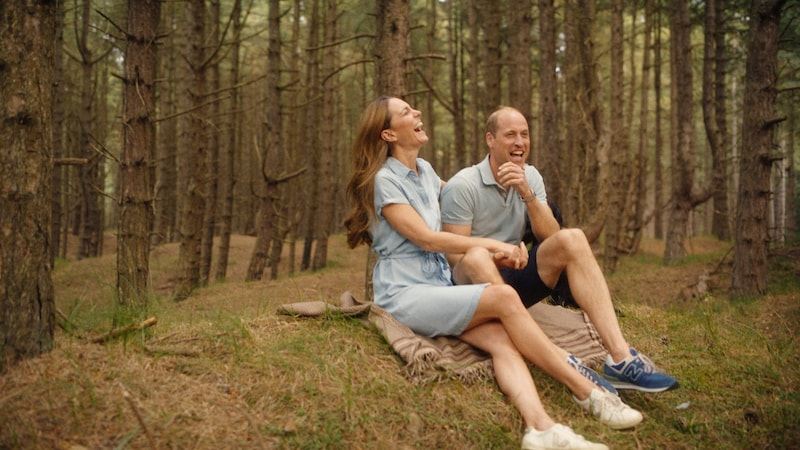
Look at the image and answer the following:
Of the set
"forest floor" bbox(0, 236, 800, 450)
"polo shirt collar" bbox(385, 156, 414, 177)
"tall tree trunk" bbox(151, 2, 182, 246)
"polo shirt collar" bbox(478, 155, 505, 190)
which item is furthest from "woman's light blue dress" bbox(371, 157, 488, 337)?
"tall tree trunk" bbox(151, 2, 182, 246)

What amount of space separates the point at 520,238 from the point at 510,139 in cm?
76

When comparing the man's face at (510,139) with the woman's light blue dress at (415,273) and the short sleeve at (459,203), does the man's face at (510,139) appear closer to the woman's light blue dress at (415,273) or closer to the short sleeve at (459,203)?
the short sleeve at (459,203)

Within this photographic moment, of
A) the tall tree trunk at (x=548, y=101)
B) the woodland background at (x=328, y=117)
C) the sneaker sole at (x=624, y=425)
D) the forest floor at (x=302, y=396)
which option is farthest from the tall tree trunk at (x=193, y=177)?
the sneaker sole at (x=624, y=425)

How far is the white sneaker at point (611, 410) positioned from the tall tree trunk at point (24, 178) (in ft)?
10.1

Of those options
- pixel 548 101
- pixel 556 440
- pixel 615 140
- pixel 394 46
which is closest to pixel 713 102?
pixel 615 140

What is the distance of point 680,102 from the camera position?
494 inches

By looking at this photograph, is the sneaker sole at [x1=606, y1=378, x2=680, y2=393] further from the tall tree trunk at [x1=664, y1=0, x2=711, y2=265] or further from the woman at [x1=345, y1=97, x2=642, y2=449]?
the tall tree trunk at [x1=664, y1=0, x2=711, y2=265]

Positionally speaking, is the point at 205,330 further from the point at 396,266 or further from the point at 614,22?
the point at 614,22

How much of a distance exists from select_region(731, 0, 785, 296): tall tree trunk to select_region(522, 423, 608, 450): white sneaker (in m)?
5.83

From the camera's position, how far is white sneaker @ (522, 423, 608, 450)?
323cm

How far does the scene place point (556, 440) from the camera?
129 inches

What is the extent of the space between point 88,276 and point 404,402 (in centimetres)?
1247

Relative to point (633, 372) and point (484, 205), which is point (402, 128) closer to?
point (484, 205)

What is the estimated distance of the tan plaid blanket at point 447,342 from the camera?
384 centimetres
